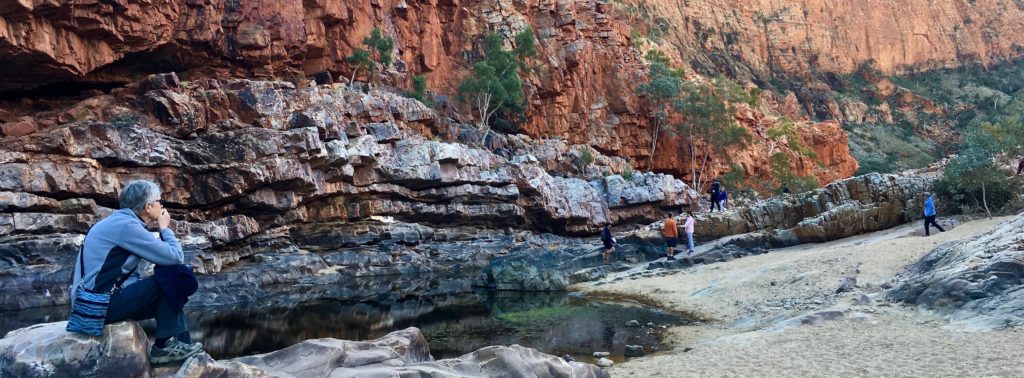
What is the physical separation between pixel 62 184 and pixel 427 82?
96.2 feet

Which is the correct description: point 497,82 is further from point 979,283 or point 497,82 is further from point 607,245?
point 979,283

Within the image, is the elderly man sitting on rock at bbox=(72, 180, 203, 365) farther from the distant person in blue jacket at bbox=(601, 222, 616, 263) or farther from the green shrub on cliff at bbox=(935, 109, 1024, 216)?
the green shrub on cliff at bbox=(935, 109, 1024, 216)

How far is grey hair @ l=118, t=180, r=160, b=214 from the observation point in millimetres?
5234

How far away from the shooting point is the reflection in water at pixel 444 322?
1321 cm

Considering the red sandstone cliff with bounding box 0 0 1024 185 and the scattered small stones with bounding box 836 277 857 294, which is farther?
the red sandstone cliff with bounding box 0 0 1024 185

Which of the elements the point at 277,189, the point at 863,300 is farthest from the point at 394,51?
the point at 863,300

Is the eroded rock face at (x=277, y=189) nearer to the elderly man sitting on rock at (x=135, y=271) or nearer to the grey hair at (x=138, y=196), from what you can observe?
the elderly man sitting on rock at (x=135, y=271)

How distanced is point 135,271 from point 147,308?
1.15ft

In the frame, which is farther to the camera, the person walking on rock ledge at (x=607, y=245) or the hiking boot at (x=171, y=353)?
the person walking on rock ledge at (x=607, y=245)

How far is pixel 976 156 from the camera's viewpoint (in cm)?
2539

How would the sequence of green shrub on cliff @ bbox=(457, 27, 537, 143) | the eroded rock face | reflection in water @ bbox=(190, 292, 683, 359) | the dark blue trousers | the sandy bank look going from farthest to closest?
green shrub on cliff @ bbox=(457, 27, 537, 143) → the eroded rock face → reflection in water @ bbox=(190, 292, 683, 359) → the sandy bank → the dark blue trousers

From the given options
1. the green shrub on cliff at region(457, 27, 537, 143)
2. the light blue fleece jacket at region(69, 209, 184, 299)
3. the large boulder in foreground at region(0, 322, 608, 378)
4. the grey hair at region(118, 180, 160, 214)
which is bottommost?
the large boulder in foreground at region(0, 322, 608, 378)

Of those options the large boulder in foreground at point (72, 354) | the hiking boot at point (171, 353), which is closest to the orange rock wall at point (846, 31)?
the hiking boot at point (171, 353)

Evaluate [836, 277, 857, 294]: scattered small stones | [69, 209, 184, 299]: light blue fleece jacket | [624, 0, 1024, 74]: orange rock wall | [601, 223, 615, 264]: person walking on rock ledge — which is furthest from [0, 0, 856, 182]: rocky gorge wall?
[836, 277, 857, 294]: scattered small stones
